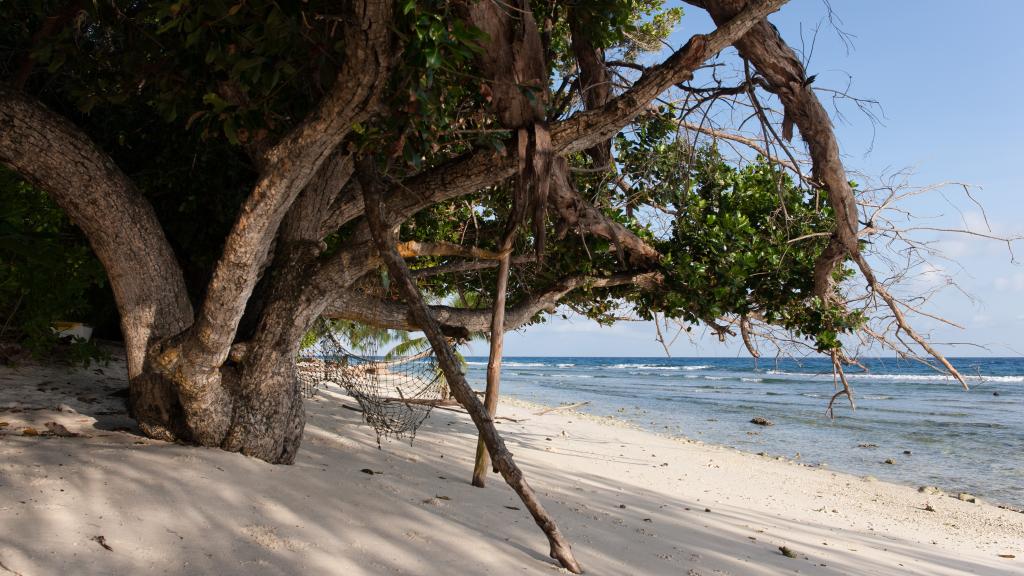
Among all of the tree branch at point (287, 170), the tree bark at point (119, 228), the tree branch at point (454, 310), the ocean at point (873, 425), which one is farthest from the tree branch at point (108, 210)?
the ocean at point (873, 425)

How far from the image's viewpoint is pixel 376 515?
3.66 meters

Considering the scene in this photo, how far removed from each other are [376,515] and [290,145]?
200 centimetres

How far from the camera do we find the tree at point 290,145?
11.6 ft

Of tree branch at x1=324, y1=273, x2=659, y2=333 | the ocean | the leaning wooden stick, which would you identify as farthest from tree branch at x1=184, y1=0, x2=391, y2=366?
the ocean

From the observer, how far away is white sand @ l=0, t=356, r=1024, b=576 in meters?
2.87

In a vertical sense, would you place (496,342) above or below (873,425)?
above

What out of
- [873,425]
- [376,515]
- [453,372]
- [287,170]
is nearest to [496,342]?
[453,372]

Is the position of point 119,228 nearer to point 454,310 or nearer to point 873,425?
point 454,310

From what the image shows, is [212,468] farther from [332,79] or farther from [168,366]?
[332,79]

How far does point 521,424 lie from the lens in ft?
38.7

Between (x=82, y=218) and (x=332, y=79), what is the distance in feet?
5.87

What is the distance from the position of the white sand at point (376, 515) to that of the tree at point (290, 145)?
2.30 ft

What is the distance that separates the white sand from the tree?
70 centimetres

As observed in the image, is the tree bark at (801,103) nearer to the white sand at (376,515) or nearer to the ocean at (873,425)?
the ocean at (873,425)
